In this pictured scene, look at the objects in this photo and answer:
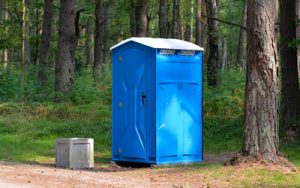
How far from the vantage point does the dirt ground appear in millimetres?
10977

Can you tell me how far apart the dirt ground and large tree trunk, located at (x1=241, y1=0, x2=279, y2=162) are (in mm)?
1331

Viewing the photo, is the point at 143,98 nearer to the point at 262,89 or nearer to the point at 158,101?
the point at 158,101

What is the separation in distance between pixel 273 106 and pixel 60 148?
183 inches

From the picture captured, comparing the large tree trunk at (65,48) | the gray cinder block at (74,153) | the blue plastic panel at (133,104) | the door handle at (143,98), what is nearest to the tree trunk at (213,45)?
the large tree trunk at (65,48)

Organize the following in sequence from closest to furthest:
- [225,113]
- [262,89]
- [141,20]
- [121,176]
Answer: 1. [121,176]
2. [262,89]
3. [225,113]
4. [141,20]

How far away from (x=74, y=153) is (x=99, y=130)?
19.2 feet

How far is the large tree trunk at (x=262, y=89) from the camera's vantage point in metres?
12.5

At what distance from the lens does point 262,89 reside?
12539 millimetres

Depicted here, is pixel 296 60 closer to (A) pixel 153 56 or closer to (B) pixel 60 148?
(A) pixel 153 56

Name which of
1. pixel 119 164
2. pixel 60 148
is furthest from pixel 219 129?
pixel 60 148

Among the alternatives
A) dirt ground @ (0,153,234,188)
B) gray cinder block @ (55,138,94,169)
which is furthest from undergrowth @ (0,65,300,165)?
dirt ground @ (0,153,234,188)

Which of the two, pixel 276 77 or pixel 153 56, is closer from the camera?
pixel 276 77

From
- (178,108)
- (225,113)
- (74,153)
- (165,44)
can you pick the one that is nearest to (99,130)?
(225,113)

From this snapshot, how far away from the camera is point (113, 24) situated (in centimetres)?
5475
